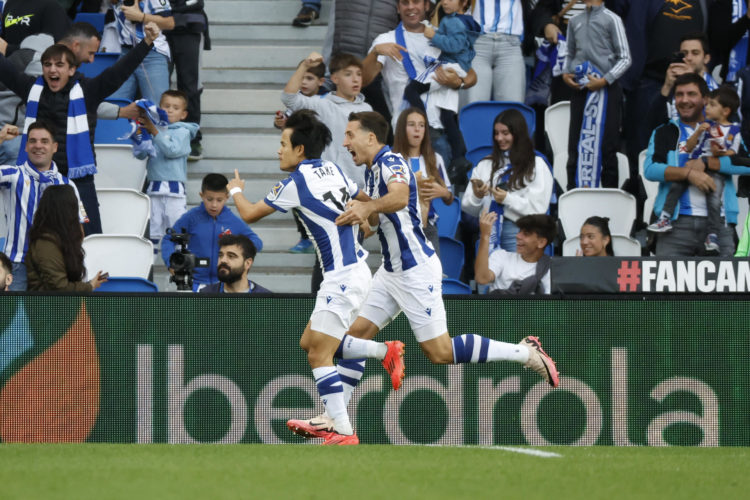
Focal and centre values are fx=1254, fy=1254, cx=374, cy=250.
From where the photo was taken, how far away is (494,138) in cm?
1032

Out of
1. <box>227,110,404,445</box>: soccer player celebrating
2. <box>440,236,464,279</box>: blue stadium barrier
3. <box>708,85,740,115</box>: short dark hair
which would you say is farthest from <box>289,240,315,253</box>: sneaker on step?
<box>708,85,740,115</box>: short dark hair

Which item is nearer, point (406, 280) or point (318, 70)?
point (406, 280)

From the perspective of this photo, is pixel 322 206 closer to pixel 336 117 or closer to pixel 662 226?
pixel 336 117

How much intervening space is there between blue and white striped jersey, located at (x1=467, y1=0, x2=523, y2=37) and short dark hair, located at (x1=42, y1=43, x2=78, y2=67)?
12.2 feet

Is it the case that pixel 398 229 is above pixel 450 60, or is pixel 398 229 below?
below

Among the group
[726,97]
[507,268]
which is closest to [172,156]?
[507,268]

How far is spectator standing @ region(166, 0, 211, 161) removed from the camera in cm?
1147

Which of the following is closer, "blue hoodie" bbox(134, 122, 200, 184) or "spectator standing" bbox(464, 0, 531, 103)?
"blue hoodie" bbox(134, 122, 200, 184)

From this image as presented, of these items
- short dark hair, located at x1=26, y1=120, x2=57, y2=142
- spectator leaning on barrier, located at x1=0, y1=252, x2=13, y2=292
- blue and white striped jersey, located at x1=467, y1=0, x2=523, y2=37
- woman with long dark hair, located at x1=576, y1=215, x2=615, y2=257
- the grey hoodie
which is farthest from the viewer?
blue and white striped jersey, located at x1=467, y1=0, x2=523, y2=37

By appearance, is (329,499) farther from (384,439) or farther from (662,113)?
(662,113)

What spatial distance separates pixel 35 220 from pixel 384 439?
292cm

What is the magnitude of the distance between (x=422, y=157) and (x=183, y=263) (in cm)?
213

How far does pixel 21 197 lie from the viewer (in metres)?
9.54

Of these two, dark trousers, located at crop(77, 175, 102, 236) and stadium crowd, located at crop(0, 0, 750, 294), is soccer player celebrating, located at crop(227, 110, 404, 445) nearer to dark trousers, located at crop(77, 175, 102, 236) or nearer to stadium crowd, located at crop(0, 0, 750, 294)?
stadium crowd, located at crop(0, 0, 750, 294)
